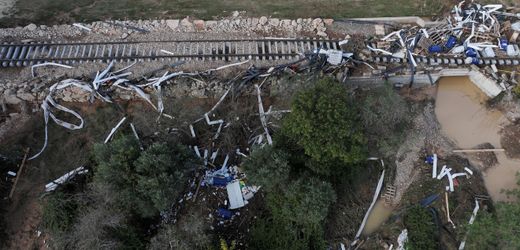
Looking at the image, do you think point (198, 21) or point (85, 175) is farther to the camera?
point (198, 21)

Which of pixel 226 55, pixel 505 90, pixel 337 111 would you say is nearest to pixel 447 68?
pixel 505 90

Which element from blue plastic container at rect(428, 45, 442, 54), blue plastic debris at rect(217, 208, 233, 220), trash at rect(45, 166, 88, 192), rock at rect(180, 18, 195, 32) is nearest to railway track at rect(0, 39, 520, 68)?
blue plastic container at rect(428, 45, 442, 54)

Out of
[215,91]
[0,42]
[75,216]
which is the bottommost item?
[75,216]

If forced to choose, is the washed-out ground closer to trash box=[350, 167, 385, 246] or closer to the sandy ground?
the sandy ground

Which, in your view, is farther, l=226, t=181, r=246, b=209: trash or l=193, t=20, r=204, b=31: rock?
l=193, t=20, r=204, b=31: rock

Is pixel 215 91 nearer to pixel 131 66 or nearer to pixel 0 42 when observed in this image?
pixel 131 66

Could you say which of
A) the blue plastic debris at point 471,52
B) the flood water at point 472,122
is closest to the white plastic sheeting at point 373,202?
the flood water at point 472,122
